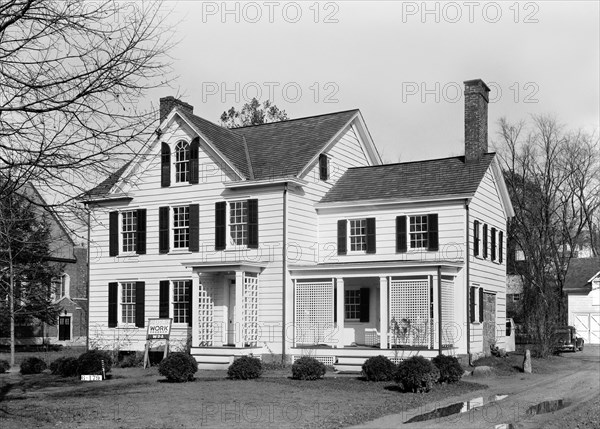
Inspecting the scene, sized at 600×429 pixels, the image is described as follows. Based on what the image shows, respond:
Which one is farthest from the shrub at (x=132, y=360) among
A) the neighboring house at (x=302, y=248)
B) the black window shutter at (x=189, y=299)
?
the black window shutter at (x=189, y=299)

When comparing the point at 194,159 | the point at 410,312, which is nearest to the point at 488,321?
the point at 410,312

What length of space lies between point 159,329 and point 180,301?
191cm

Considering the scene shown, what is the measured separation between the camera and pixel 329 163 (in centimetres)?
3122

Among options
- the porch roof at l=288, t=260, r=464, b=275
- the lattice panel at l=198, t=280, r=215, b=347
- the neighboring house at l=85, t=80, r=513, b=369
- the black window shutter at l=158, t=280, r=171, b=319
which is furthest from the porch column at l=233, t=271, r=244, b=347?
the black window shutter at l=158, t=280, r=171, b=319

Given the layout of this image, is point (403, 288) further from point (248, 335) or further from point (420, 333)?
point (248, 335)

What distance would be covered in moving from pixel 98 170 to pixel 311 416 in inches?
272

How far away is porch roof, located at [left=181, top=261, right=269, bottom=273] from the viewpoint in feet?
87.4

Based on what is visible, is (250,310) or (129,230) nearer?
(250,310)

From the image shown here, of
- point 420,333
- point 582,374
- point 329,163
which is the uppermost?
point 329,163

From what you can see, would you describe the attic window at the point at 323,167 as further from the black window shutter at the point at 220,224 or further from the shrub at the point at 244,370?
the shrub at the point at 244,370

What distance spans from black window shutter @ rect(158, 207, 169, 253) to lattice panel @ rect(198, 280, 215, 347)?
3.14 meters

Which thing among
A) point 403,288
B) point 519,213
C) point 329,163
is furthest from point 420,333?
point 519,213

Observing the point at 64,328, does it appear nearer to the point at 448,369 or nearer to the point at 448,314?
the point at 448,314

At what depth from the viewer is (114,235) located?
104ft
